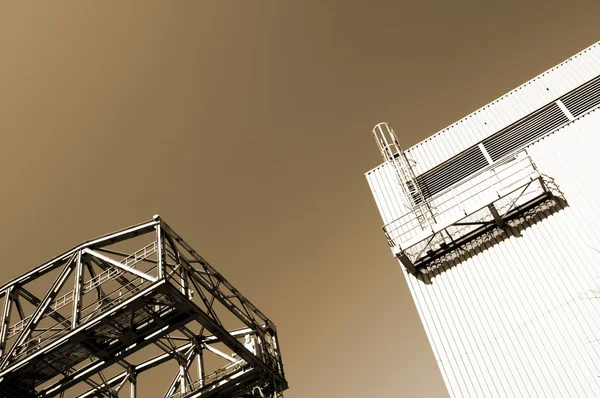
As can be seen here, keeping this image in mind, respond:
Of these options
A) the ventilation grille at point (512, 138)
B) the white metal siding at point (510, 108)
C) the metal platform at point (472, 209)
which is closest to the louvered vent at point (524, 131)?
the ventilation grille at point (512, 138)

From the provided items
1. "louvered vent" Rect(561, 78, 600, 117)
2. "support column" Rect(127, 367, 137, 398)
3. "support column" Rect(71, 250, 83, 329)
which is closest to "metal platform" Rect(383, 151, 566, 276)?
"louvered vent" Rect(561, 78, 600, 117)

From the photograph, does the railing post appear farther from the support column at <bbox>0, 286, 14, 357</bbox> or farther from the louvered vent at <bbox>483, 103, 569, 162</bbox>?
the louvered vent at <bbox>483, 103, 569, 162</bbox>

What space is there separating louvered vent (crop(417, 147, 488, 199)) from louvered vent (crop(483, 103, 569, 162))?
0.56 metres

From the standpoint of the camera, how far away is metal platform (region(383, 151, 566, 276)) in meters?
19.5

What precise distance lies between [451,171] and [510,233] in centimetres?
395

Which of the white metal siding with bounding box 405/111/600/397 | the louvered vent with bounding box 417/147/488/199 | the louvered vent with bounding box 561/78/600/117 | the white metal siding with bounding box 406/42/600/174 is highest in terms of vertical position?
the white metal siding with bounding box 406/42/600/174

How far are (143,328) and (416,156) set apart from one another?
517 inches

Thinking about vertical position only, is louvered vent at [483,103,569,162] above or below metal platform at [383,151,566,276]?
above

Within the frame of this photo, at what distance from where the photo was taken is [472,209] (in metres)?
19.5

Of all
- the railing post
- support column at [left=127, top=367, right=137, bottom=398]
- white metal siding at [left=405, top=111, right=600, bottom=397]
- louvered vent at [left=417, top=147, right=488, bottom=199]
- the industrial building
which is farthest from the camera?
louvered vent at [left=417, top=147, right=488, bottom=199]

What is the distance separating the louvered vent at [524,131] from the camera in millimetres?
21672

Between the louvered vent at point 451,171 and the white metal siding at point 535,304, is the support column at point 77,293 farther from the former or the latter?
the louvered vent at point 451,171

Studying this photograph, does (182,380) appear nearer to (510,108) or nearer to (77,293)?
(77,293)

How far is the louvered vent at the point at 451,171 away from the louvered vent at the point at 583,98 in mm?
3776
